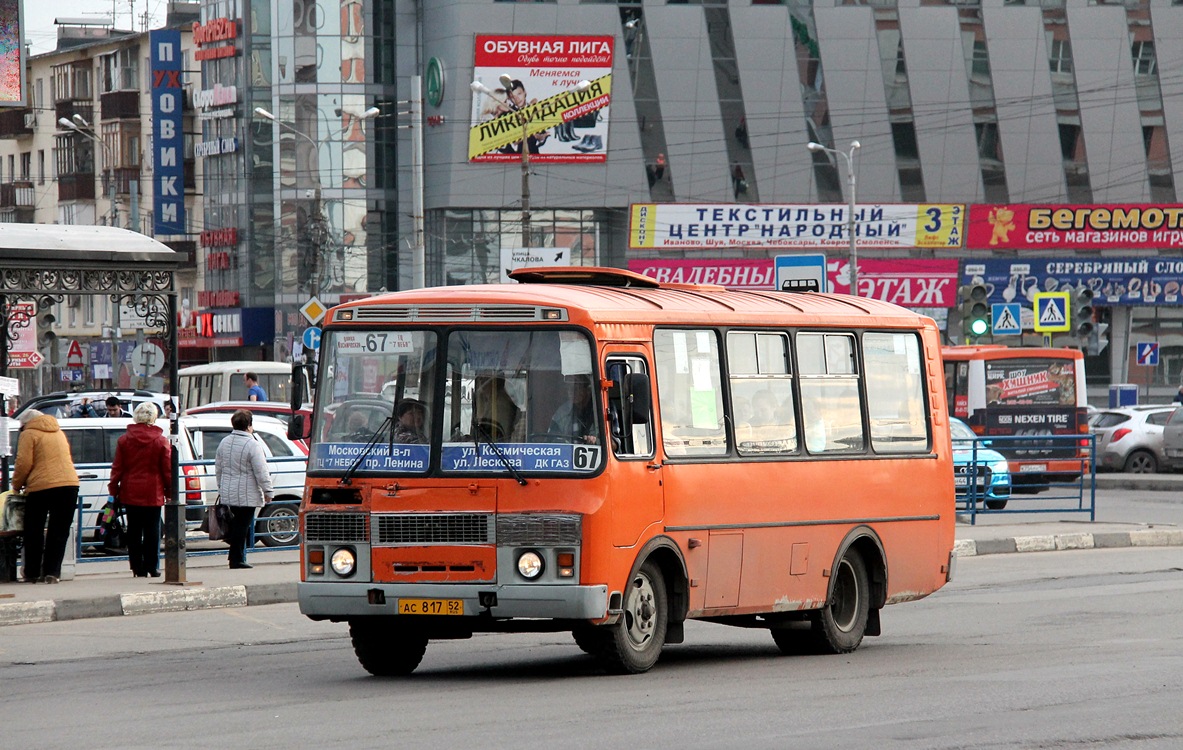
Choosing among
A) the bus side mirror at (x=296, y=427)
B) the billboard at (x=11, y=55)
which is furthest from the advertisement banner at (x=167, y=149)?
the bus side mirror at (x=296, y=427)

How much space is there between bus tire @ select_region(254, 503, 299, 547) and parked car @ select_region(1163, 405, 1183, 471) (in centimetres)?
2248

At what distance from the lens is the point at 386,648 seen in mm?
11406

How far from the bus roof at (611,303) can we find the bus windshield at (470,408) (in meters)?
0.14

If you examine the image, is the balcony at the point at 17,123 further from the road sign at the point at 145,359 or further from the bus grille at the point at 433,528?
the bus grille at the point at 433,528

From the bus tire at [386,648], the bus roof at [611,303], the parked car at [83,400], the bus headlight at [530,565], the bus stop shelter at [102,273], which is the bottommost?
the bus tire at [386,648]

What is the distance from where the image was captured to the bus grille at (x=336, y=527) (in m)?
10.8

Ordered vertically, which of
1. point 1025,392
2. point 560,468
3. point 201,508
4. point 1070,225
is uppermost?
point 1070,225

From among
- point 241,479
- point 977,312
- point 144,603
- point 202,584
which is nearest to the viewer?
point 144,603

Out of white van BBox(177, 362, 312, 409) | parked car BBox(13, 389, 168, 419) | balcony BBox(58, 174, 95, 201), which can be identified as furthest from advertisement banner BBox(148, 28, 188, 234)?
parked car BBox(13, 389, 168, 419)

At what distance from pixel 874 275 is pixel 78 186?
119 ft

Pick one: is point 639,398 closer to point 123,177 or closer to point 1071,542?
point 1071,542

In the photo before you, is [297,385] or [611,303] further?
[297,385]

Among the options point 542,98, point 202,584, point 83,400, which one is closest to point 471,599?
point 202,584

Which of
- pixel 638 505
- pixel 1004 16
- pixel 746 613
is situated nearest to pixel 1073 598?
pixel 746 613
